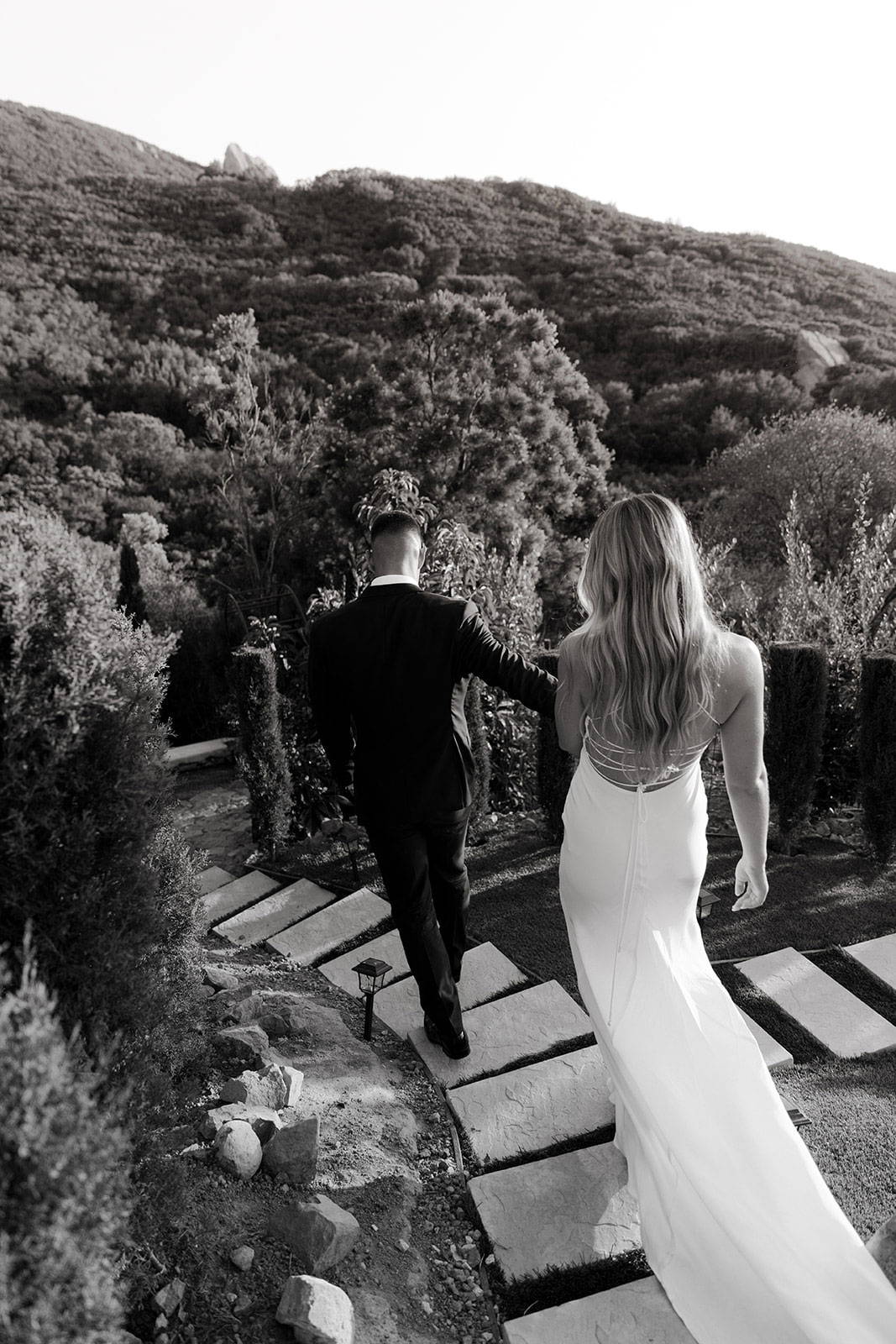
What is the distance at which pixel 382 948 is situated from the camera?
3803mm

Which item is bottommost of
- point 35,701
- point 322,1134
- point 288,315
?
point 322,1134

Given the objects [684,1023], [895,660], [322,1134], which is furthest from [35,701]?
[895,660]

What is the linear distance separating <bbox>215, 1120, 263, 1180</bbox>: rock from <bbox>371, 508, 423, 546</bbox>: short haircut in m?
1.75

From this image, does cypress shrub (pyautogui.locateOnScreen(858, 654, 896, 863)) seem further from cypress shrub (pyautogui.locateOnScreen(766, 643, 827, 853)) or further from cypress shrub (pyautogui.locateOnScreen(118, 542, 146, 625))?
cypress shrub (pyautogui.locateOnScreen(118, 542, 146, 625))

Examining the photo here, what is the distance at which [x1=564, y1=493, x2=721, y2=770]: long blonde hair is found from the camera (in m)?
2.05

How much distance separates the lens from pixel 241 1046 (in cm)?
270

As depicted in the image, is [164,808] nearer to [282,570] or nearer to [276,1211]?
[276,1211]

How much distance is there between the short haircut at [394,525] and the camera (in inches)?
106

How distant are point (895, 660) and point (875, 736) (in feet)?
1.40

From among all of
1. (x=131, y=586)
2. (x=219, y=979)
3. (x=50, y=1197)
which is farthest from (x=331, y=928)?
(x=131, y=586)

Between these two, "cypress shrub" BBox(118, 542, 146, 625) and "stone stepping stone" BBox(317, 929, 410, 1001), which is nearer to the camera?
"stone stepping stone" BBox(317, 929, 410, 1001)

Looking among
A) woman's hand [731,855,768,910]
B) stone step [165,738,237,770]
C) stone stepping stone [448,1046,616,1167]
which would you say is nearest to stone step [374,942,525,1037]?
stone stepping stone [448,1046,616,1167]

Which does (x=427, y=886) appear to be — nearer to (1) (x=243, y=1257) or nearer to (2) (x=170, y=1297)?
(1) (x=243, y=1257)

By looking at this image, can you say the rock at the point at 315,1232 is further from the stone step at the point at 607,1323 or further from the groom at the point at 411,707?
the groom at the point at 411,707
